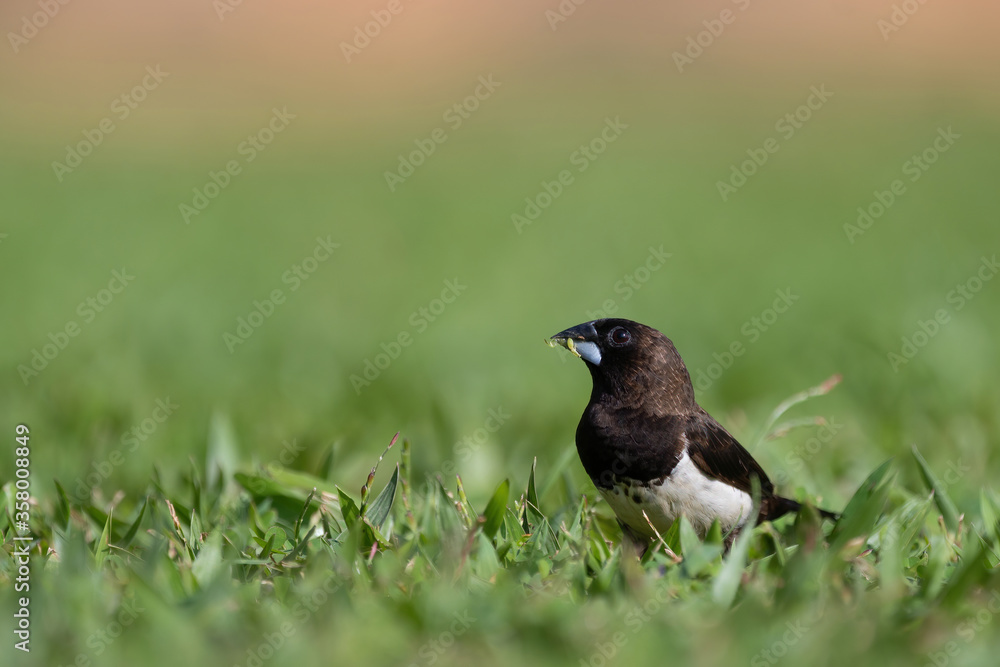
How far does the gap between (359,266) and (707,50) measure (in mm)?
10789

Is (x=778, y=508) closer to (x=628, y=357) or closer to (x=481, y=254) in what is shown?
(x=628, y=357)

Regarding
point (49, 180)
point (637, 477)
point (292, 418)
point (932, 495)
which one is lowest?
point (49, 180)

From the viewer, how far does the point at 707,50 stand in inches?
672

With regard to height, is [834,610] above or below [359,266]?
above

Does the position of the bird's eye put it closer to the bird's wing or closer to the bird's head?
the bird's head

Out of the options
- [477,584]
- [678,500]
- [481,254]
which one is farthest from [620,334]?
[481,254]

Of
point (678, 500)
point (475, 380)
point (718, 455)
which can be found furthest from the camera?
point (475, 380)

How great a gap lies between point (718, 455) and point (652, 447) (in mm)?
218

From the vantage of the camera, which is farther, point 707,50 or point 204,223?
point 707,50

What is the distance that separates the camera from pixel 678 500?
310 centimetres

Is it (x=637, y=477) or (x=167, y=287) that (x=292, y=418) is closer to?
(x=637, y=477)

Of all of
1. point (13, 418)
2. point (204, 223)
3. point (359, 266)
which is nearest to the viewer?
point (13, 418)

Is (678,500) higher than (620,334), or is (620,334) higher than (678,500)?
(620,334)

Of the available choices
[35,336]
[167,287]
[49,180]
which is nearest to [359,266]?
[167,287]
